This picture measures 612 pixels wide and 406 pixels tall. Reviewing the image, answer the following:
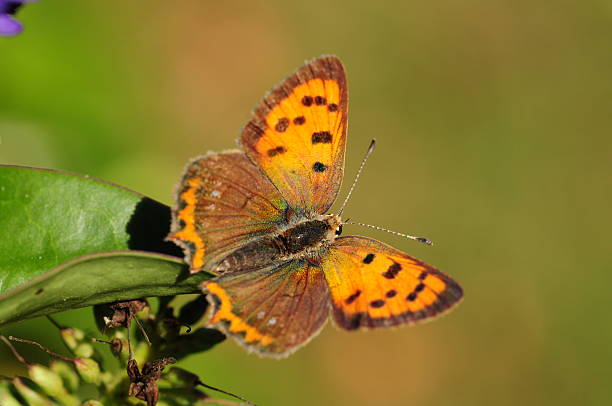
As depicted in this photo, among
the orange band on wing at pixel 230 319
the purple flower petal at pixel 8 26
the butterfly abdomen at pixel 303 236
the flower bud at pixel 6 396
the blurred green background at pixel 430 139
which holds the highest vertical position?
the blurred green background at pixel 430 139

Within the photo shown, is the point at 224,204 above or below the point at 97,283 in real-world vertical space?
above

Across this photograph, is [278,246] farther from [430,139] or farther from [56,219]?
[430,139]

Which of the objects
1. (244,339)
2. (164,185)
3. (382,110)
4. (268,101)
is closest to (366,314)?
(244,339)

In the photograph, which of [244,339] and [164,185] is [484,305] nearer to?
[164,185]

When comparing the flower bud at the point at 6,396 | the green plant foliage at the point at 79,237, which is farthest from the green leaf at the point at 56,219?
the flower bud at the point at 6,396

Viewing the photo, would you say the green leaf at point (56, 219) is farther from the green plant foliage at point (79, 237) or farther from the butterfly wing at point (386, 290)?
the butterfly wing at point (386, 290)

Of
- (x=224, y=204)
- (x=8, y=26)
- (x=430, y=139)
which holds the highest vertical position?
(x=430, y=139)

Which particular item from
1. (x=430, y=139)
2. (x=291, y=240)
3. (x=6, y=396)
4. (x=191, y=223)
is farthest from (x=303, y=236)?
(x=430, y=139)
